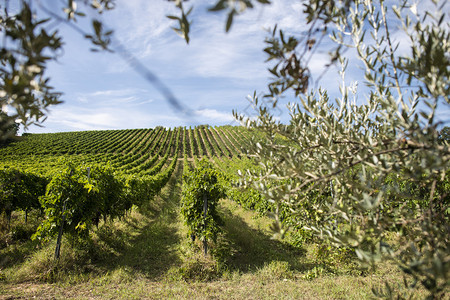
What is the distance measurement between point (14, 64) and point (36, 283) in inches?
326

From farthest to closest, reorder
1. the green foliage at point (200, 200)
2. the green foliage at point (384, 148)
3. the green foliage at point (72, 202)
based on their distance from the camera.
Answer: the green foliage at point (200, 200), the green foliage at point (72, 202), the green foliage at point (384, 148)

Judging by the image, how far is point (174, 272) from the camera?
7758mm

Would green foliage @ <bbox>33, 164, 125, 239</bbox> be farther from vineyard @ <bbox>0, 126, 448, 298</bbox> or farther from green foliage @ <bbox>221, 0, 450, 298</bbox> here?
green foliage @ <bbox>221, 0, 450, 298</bbox>

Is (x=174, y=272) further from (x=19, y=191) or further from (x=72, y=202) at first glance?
(x=19, y=191)

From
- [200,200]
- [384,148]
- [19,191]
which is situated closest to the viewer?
[384,148]

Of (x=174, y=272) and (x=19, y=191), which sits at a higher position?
(x=19, y=191)

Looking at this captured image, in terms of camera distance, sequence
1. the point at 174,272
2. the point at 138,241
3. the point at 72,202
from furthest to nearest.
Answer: the point at 138,241, the point at 72,202, the point at 174,272

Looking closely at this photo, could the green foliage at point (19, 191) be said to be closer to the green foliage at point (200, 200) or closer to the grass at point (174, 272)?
the grass at point (174, 272)

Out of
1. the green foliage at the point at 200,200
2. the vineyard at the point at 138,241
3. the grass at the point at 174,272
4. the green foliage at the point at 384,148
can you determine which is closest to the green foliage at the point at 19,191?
the vineyard at the point at 138,241

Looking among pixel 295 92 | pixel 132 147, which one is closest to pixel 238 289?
pixel 295 92

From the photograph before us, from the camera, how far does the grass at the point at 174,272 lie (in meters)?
6.47

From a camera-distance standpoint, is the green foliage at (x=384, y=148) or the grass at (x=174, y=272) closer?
the green foliage at (x=384, y=148)

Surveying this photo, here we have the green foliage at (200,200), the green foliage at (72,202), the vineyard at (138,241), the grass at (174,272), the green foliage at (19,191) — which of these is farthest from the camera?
the green foliage at (19,191)

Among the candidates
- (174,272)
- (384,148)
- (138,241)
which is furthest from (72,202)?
(384,148)
